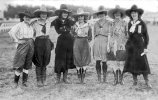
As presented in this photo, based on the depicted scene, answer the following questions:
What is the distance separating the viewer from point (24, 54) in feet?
22.5

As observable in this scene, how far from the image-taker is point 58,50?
737 cm

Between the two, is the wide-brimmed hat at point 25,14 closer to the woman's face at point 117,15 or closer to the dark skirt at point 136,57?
the woman's face at point 117,15

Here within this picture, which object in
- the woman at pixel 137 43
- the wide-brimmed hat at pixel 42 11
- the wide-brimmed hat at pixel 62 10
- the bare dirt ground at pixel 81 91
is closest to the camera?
the bare dirt ground at pixel 81 91

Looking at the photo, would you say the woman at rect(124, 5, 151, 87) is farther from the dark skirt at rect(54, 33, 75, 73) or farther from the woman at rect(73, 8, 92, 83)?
the dark skirt at rect(54, 33, 75, 73)

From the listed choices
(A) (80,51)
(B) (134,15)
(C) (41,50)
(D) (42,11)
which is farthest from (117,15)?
(C) (41,50)

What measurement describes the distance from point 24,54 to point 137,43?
301 cm

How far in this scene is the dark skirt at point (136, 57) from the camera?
6.88 m

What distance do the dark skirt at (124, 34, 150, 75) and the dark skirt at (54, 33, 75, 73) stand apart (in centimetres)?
164

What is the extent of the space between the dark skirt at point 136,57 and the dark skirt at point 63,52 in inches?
64.7

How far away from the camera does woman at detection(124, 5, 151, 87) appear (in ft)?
22.4

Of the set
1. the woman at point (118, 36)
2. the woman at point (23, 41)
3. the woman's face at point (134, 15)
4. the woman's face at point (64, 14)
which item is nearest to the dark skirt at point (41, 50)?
the woman at point (23, 41)

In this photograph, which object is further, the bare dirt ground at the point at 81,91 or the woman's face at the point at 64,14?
the woman's face at the point at 64,14

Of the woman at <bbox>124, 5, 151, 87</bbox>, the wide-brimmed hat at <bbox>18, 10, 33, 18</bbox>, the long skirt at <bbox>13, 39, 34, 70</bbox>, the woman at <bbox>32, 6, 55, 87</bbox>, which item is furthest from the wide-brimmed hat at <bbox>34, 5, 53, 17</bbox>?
the woman at <bbox>124, 5, 151, 87</bbox>

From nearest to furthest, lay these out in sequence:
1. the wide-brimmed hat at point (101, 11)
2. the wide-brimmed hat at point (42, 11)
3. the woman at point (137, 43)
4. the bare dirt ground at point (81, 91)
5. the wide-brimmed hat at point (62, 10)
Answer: the bare dirt ground at point (81, 91)
the woman at point (137, 43)
the wide-brimmed hat at point (42, 11)
the wide-brimmed hat at point (62, 10)
the wide-brimmed hat at point (101, 11)
